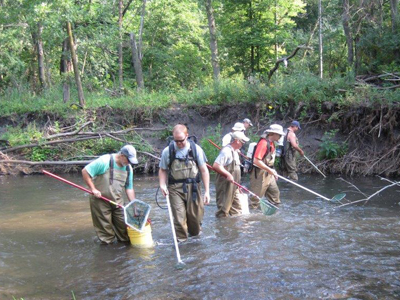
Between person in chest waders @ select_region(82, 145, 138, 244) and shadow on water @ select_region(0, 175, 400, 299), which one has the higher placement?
person in chest waders @ select_region(82, 145, 138, 244)

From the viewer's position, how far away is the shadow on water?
231 inches

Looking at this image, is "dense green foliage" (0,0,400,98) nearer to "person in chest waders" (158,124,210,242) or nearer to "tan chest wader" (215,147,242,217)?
"tan chest wader" (215,147,242,217)

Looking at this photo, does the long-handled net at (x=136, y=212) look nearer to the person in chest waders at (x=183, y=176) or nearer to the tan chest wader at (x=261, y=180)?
the person in chest waders at (x=183, y=176)

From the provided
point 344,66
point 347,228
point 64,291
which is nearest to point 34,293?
point 64,291

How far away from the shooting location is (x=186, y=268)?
6.68 m

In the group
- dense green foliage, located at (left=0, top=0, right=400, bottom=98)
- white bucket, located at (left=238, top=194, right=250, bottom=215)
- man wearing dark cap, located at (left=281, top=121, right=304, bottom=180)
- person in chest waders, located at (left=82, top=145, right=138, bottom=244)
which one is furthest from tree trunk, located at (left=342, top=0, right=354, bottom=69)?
person in chest waders, located at (left=82, top=145, right=138, bottom=244)

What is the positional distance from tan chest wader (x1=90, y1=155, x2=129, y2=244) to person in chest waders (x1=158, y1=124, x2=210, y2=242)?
28.3 inches

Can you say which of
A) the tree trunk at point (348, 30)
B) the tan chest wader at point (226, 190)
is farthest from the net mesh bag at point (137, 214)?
the tree trunk at point (348, 30)

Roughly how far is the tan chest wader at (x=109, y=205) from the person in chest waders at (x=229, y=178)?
6.25ft

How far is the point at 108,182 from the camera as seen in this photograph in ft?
24.1

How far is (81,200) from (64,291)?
266 inches

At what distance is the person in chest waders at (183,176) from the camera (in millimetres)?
7223

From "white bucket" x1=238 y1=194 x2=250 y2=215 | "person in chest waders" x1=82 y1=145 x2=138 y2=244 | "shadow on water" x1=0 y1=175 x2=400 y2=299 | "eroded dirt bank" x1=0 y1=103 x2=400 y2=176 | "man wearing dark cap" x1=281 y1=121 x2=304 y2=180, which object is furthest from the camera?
"eroded dirt bank" x1=0 y1=103 x2=400 y2=176

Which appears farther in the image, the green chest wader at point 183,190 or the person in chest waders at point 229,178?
the person in chest waders at point 229,178
